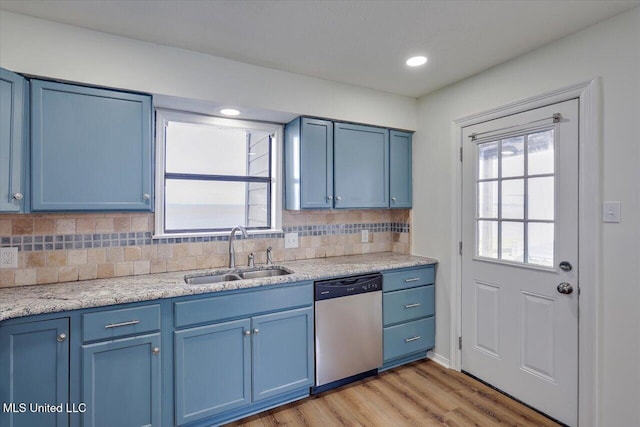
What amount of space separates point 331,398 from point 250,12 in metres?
2.55

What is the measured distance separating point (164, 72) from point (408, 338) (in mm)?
2749

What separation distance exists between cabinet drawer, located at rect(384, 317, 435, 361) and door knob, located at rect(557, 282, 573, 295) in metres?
1.13

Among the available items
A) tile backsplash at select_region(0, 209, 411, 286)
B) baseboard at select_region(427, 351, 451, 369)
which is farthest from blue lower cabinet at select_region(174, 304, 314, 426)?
baseboard at select_region(427, 351, 451, 369)

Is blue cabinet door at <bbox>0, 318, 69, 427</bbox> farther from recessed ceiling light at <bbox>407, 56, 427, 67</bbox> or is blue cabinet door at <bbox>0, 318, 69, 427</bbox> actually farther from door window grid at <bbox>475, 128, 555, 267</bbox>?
door window grid at <bbox>475, 128, 555, 267</bbox>

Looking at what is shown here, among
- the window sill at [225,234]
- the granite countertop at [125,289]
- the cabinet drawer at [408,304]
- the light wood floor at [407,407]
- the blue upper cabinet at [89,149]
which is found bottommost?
the light wood floor at [407,407]

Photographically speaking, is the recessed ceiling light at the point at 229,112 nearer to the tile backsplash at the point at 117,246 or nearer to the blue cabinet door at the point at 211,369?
the tile backsplash at the point at 117,246

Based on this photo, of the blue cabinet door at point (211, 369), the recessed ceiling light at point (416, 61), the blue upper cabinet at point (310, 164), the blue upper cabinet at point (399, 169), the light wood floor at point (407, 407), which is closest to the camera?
the blue cabinet door at point (211, 369)

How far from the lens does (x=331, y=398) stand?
236 cm

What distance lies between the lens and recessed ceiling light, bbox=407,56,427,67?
7.52ft

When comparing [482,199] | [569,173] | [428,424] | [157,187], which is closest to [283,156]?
[157,187]

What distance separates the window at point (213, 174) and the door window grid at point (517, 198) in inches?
68.1

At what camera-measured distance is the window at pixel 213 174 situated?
251cm

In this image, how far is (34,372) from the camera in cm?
160

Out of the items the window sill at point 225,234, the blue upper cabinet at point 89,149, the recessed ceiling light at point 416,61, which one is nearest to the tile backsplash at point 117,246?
the window sill at point 225,234
